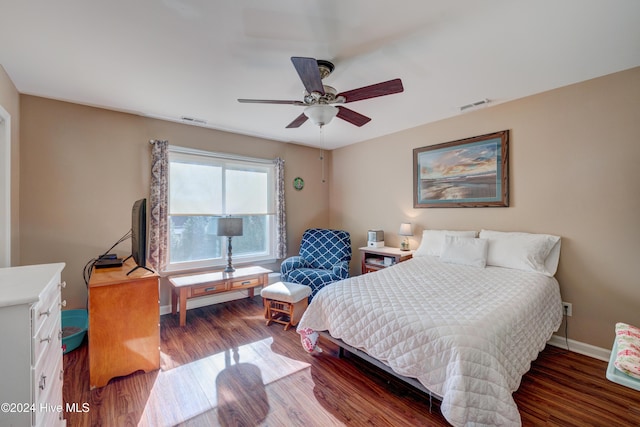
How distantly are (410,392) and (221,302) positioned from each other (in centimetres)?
290

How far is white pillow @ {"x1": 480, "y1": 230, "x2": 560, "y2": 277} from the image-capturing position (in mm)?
2656

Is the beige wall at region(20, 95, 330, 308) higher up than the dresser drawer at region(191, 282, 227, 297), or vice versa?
the beige wall at region(20, 95, 330, 308)

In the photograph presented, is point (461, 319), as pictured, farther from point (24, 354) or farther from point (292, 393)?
point (24, 354)

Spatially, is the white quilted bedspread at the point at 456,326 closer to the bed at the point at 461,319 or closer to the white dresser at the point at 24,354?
the bed at the point at 461,319

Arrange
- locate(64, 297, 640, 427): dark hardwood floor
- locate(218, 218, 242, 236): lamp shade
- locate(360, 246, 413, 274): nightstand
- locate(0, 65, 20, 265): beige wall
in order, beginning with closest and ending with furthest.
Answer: locate(64, 297, 640, 427): dark hardwood floor
locate(0, 65, 20, 265): beige wall
locate(218, 218, 242, 236): lamp shade
locate(360, 246, 413, 274): nightstand

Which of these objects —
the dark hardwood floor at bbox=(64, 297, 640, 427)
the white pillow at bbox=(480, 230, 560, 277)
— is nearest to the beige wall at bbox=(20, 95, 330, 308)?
the dark hardwood floor at bbox=(64, 297, 640, 427)

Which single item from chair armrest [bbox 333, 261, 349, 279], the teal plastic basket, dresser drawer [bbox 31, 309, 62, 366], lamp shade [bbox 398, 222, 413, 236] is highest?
lamp shade [bbox 398, 222, 413, 236]

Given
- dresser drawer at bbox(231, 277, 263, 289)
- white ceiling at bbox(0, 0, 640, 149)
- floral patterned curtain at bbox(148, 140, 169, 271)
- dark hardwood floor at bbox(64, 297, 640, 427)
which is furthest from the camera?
dresser drawer at bbox(231, 277, 263, 289)

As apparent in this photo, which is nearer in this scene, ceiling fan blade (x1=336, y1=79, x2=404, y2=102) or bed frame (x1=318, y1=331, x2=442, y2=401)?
bed frame (x1=318, y1=331, x2=442, y2=401)

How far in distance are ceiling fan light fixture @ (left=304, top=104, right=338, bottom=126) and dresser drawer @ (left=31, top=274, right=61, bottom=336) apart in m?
1.95

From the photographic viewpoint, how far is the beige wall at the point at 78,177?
277 cm

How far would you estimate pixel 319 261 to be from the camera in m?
4.09

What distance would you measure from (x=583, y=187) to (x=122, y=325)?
4.30 m

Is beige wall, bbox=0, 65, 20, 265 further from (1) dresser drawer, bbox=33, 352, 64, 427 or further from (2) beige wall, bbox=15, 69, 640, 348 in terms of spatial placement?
(1) dresser drawer, bbox=33, 352, 64, 427
